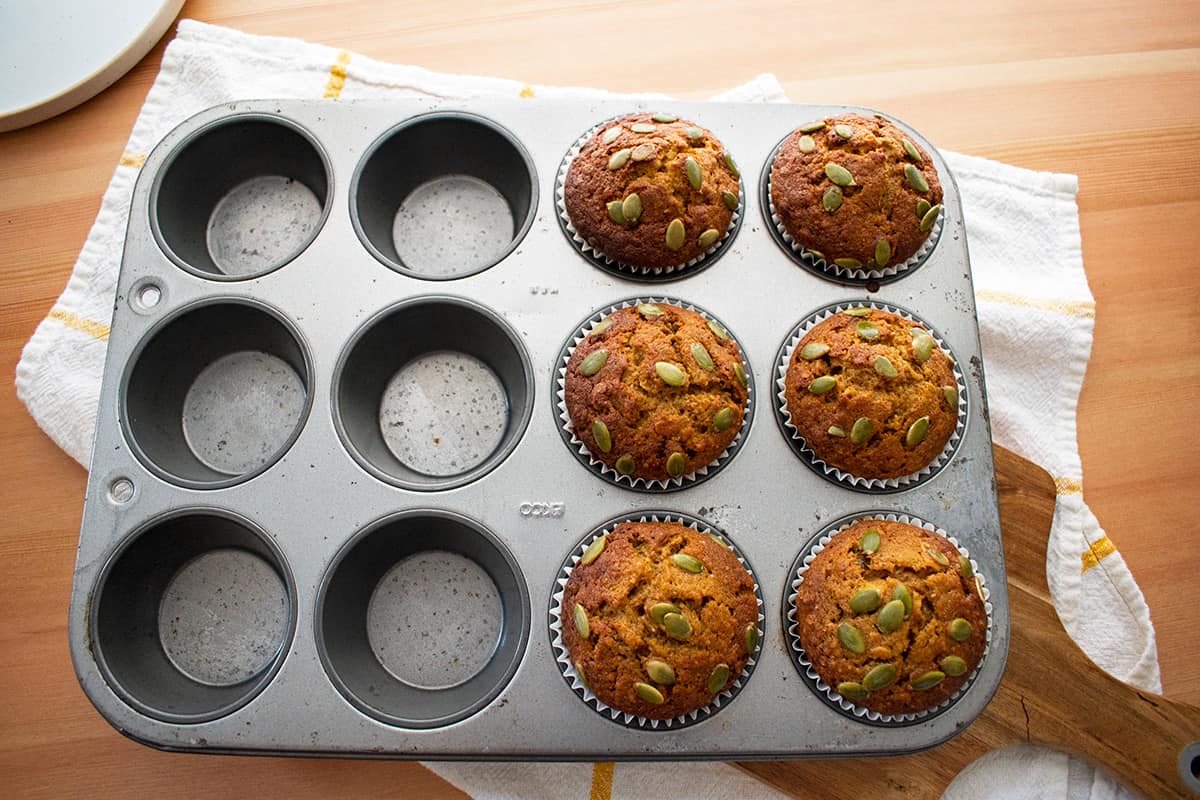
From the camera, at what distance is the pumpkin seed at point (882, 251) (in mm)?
1824

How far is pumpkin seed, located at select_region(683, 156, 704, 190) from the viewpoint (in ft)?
5.90

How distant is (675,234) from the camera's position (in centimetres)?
179

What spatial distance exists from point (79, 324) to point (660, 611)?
5.92 feet

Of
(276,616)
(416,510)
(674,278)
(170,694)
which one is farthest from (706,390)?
(170,694)

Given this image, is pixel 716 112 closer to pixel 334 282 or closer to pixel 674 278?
pixel 674 278

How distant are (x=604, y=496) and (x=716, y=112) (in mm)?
1053

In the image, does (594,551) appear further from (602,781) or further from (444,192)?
(444,192)

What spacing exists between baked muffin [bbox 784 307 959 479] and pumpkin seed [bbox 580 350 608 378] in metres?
0.45

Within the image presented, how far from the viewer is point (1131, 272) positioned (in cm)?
230

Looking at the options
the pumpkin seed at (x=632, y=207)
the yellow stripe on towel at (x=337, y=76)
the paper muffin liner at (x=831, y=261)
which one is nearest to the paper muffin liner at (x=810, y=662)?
the paper muffin liner at (x=831, y=261)

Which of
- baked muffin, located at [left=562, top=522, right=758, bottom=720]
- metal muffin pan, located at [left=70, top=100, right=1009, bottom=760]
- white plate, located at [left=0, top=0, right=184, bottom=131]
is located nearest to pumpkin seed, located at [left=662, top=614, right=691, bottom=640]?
baked muffin, located at [left=562, top=522, right=758, bottom=720]

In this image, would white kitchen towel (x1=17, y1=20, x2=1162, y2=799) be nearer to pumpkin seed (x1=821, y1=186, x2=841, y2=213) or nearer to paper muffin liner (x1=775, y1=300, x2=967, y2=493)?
A: paper muffin liner (x1=775, y1=300, x2=967, y2=493)

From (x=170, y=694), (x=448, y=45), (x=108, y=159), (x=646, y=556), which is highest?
(x=448, y=45)

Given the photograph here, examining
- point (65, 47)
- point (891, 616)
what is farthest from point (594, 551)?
point (65, 47)
